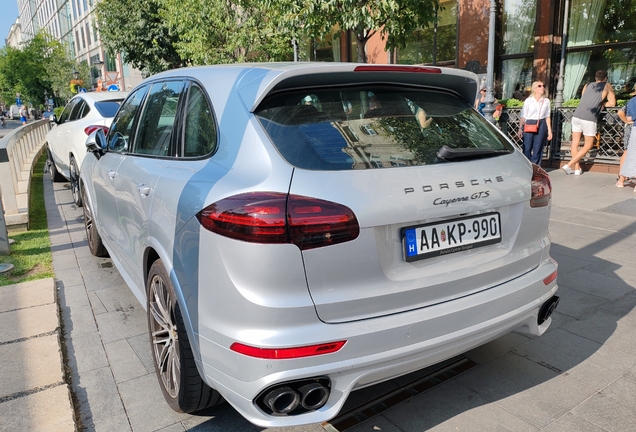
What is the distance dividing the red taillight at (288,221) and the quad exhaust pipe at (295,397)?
0.57m

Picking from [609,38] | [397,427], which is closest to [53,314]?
[397,427]

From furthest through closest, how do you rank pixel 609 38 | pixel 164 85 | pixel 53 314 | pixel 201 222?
pixel 609 38 < pixel 53 314 < pixel 164 85 < pixel 201 222

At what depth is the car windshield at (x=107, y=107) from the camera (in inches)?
323

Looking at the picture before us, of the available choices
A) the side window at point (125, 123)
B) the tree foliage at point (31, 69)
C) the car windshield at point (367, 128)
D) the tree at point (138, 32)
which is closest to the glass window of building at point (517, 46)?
the side window at point (125, 123)

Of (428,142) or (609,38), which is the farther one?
(609,38)

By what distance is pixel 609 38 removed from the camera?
11.3 metres

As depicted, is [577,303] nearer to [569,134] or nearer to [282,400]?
[282,400]

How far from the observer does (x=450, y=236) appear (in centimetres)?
243

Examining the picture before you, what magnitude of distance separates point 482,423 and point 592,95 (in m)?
8.38

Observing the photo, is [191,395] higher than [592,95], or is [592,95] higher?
[592,95]

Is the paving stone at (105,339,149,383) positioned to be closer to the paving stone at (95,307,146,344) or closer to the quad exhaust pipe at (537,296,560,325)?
the paving stone at (95,307,146,344)

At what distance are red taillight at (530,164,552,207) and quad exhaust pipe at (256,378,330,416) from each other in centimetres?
144

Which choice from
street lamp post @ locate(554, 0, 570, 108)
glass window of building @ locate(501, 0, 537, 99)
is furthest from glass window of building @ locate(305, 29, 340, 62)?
street lamp post @ locate(554, 0, 570, 108)

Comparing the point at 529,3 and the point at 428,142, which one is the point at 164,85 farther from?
the point at 529,3
